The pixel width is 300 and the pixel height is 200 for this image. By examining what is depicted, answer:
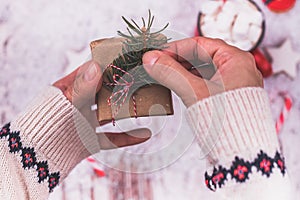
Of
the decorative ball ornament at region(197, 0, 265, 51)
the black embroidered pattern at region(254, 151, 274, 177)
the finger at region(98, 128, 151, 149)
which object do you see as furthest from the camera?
the decorative ball ornament at region(197, 0, 265, 51)

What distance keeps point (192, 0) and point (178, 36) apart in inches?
12.7

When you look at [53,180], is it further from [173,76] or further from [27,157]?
[173,76]

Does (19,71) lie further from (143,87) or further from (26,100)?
(143,87)

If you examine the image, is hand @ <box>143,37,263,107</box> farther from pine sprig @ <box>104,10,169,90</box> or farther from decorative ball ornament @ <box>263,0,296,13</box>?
decorative ball ornament @ <box>263,0,296,13</box>

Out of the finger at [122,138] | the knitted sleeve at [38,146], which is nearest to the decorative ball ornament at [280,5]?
the finger at [122,138]

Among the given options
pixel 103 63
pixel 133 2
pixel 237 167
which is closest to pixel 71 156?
pixel 103 63

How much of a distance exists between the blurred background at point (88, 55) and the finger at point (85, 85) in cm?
32

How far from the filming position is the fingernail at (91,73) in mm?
578

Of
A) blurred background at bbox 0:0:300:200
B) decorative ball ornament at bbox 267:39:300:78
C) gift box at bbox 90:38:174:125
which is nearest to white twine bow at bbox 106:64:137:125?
gift box at bbox 90:38:174:125

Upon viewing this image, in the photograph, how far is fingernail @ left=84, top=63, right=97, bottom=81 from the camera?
58 cm

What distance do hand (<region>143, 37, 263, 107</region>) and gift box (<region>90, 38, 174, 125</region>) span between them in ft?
0.14

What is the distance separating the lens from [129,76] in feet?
1.86

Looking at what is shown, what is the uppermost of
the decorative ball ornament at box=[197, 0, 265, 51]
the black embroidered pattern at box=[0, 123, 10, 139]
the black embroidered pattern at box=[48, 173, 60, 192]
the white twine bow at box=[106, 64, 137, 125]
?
the decorative ball ornament at box=[197, 0, 265, 51]

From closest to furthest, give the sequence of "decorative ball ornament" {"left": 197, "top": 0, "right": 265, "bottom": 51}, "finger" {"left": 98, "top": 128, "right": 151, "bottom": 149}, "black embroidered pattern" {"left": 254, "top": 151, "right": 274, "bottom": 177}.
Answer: "black embroidered pattern" {"left": 254, "top": 151, "right": 274, "bottom": 177}, "finger" {"left": 98, "top": 128, "right": 151, "bottom": 149}, "decorative ball ornament" {"left": 197, "top": 0, "right": 265, "bottom": 51}
